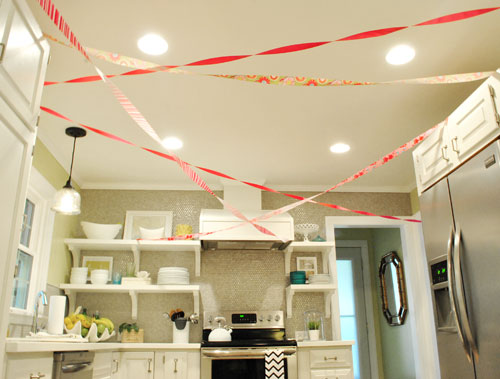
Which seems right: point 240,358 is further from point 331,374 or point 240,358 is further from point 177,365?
point 331,374

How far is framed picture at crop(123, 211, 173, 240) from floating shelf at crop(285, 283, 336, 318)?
51.6 inches

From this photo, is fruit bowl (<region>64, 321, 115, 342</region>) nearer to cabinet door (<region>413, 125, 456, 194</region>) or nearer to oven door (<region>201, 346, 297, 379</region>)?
oven door (<region>201, 346, 297, 379</region>)

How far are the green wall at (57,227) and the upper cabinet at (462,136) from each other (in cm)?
281

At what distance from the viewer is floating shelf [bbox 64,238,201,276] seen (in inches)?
166

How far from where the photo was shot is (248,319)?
4312 millimetres

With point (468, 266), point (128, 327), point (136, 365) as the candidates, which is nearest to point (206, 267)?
point (128, 327)

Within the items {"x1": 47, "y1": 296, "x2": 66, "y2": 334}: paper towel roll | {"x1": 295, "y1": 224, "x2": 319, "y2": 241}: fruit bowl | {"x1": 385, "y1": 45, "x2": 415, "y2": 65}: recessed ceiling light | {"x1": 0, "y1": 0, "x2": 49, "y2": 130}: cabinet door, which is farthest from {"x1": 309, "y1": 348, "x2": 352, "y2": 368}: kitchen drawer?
{"x1": 0, "y1": 0, "x2": 49, "y2": 130}: cabinet door

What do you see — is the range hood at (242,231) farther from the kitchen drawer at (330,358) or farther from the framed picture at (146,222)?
the kitchen drawer at (330,358)

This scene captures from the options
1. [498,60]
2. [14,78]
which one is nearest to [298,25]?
[498,60]

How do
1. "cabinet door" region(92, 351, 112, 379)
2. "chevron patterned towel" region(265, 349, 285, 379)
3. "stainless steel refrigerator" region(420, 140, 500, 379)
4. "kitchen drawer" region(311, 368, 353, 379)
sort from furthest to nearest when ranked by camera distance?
"kitchen drawer" region(311, 368, 353, 379) < "chevron patterned towel" region(265, 349, 285, 379) < "cabinet door" region(92, 351, 112, 379) < "stainless steel refrigerator" region(420, 140, 500, 379)

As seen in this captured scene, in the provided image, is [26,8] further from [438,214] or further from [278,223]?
[278,223]

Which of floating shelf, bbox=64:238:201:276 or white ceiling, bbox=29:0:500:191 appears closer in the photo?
white ceiling, bbox=29:0:500:191

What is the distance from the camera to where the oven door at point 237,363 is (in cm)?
369

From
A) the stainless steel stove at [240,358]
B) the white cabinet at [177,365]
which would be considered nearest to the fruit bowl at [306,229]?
the stainless steel stove at [240,358]
